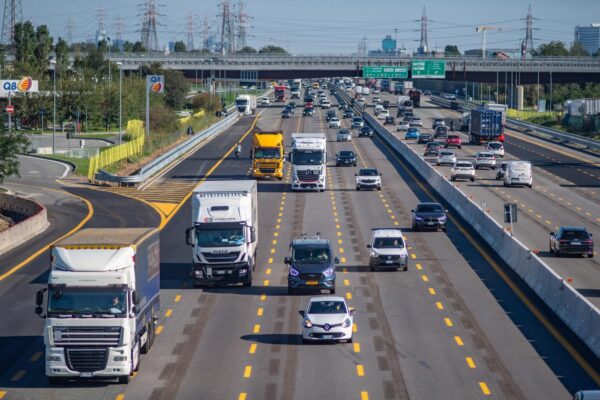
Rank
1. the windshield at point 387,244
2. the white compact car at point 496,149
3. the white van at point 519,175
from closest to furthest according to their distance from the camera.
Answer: the windshield at point 387,244 → the white van at point 519,175 → the white compact car at point 496,149

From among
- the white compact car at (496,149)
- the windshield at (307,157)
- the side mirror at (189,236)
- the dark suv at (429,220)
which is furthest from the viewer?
the white compact car at (496,149)

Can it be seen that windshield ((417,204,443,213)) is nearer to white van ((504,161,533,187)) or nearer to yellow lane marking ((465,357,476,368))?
white van ((504,161,533,187))

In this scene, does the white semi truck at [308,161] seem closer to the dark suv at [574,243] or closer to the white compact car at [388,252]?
the dark suv at [574,243]

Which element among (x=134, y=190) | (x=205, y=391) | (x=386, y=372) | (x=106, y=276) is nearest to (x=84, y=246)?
(x=106, y=276)

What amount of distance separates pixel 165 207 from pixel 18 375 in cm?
3973

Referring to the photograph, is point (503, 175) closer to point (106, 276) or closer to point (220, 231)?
point (220, 231)

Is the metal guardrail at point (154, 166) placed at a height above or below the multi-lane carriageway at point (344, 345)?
above

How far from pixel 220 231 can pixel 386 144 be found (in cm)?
7643

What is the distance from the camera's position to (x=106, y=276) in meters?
29.2

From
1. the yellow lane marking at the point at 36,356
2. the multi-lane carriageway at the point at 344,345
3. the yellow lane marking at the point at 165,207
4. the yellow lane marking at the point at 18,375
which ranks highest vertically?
the yellow lane marking at the point at 165,207

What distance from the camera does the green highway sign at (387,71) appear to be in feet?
582

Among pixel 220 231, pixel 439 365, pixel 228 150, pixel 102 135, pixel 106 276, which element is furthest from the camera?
pixel 102 135

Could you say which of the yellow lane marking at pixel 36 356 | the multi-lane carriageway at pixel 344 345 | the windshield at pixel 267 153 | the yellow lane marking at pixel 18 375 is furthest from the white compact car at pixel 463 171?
the yellow lane marking at pixel 18 375

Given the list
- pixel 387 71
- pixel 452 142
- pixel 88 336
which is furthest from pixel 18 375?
pixel 387 71
